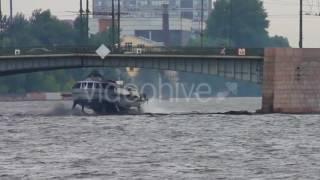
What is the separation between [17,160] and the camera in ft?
194

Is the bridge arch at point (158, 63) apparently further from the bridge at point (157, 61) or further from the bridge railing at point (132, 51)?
the bridge railing at point (132, 51)

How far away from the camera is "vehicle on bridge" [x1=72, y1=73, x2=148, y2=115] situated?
386 ft

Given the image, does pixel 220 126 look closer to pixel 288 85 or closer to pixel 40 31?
pixel 288 85

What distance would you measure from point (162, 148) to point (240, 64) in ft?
144

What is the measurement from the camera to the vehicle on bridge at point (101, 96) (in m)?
118

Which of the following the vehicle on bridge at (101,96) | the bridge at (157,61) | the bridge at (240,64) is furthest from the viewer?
the vehicle on bridge at (101,96)

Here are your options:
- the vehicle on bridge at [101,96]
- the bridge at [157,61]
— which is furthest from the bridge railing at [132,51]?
the vehicle on bridge at [101,96]

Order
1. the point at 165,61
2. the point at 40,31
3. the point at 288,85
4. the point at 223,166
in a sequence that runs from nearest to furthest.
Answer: the point at 223,166 → the point at 288,85 → the point at 165,61 → the point at 40,31

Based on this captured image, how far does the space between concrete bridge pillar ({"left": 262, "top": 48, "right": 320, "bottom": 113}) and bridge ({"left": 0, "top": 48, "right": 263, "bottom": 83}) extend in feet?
10.2

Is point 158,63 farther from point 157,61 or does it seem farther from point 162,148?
point 162,148

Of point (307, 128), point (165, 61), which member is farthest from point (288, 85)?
point (307, 128)

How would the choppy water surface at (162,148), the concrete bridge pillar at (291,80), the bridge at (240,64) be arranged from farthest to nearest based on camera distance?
the bridge at (240,64)
the concrete bridge pillar at (291,80)
the choppy water surface at (162,148)

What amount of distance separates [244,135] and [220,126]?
9980 millimetres

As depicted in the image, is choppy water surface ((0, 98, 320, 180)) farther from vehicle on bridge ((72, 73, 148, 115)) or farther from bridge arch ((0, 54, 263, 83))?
vehicle on bridge ((72, 73, 148, 115))
